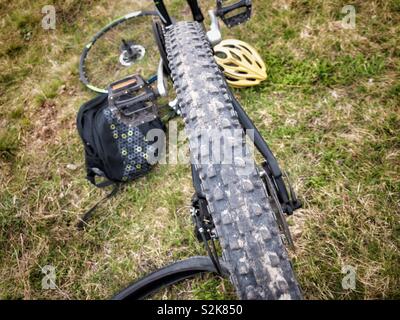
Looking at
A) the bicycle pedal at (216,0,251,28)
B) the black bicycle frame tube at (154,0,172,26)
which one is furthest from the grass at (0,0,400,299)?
the black bicycle frame tube at (154,0,172,26)

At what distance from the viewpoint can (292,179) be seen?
246 cm

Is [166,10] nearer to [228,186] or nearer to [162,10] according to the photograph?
[162,10]

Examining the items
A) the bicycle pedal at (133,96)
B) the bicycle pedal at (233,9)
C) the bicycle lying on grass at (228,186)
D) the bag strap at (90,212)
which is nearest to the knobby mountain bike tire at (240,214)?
the bicycle lying on grass at (228,186)

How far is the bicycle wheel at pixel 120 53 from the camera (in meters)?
3.55

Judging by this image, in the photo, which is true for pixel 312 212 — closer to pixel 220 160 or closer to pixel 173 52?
pixel 220 160

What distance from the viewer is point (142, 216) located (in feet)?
8.56

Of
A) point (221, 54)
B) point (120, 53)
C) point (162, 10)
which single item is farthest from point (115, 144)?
point (120, 53)

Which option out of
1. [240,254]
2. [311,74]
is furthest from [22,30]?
[240,254]

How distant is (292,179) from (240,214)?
128 centimetres

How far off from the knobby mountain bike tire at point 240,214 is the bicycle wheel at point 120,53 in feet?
6.75

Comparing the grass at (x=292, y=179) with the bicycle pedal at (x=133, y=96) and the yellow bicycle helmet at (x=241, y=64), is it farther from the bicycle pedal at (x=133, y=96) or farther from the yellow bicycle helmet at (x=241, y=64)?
the bicycle pedal at (x=133, y=96)

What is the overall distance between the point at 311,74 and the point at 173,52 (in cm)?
157

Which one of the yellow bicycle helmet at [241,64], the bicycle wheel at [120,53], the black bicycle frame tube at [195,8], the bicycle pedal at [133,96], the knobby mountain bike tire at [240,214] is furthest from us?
the bicycle wheel at [120,53]

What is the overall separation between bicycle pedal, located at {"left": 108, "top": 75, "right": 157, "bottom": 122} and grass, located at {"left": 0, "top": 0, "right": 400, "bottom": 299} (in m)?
0.57
